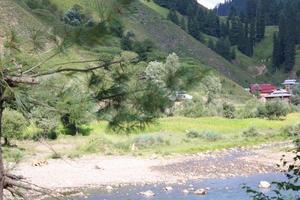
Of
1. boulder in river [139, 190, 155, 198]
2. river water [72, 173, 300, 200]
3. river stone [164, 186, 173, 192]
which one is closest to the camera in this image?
river water [72, 173, 300, 200]

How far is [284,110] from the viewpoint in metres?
80.6

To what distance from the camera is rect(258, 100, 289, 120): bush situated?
78938 millimetres

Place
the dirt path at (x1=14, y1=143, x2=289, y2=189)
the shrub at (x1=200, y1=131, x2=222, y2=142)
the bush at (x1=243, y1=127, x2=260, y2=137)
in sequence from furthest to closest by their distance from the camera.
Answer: the bush at (x1=243, y1=127, x2=260, y2=137) < the shrub at (x1=200, y1=131, x2=222, y2=142) < the dirt path at (x1=14, y1=143, x2=289, y2=189)

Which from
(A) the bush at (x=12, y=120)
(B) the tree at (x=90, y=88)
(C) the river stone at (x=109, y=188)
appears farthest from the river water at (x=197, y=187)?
(B) the tree at (x=90, y=88)

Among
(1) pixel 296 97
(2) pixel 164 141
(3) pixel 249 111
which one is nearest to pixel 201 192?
(2) pixel 164 141

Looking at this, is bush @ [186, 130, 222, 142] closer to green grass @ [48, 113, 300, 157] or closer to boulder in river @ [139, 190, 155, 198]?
green grass @ [48, 113, 300, 157]

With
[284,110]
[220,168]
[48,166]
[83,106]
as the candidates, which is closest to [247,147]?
[220,168]

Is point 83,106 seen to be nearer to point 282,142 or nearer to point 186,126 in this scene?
point 282,142

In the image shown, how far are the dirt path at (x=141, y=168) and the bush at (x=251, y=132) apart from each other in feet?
40.3

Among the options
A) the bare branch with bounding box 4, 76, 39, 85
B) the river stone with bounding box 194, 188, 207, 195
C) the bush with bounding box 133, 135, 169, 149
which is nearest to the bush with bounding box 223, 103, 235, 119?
the bush with bounding box 133, 135, 169, 149

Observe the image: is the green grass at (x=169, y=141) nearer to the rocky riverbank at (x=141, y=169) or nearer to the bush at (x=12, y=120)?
the rocky riverbank at (x=141, y=169)

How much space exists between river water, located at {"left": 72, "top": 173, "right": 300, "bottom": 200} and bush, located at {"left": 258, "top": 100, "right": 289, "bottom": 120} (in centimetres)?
4564

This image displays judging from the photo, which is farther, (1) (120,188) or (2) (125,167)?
(2) (125,167)

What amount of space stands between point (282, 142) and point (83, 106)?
160 ft
